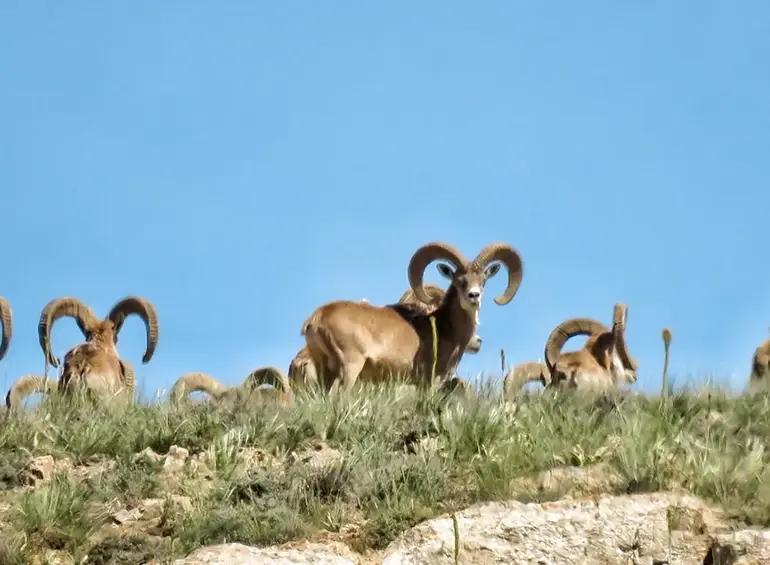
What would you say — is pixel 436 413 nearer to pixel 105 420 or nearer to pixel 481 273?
pixel 105 420

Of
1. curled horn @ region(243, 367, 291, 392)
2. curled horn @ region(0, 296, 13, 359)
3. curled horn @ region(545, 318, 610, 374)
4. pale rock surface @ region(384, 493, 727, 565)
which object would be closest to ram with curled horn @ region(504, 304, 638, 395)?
curled horn @ region(545, 318, 610, 374)

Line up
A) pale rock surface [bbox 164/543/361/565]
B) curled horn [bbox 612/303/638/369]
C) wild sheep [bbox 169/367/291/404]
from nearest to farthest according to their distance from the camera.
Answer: pale rock surface [bbox 164/543/361/565], wild sheep [bbox 169/367/291/404], curled horn [bbox 612/303/638/369]

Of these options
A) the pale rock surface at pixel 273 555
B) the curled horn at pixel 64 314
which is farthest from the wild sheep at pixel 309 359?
the pale rock surface at pixel 273 555

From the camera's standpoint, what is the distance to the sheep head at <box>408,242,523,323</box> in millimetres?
18828

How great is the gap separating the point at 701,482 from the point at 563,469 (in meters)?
0.90

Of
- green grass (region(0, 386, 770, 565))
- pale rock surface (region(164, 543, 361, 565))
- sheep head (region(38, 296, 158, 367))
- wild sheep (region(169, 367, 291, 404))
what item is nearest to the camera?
pale rock surface (region(164, 543, 361, 565))

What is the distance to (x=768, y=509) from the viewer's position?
9.72m

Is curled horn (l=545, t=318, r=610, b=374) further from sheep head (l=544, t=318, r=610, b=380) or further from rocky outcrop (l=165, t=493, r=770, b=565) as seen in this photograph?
rocky outcrop (l=165, t=493, r=770, b=565)

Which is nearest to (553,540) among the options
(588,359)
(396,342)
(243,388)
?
(243,388)

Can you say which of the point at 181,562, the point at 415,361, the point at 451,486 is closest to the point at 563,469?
the point at 451,486

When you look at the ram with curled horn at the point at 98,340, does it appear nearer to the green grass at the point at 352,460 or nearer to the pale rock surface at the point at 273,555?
the green grass at the point at 352,460

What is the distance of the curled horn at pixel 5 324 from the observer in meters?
19.3

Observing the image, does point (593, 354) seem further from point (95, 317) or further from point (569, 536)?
point (569, 536)

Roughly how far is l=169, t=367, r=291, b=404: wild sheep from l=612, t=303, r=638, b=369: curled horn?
4440mm
